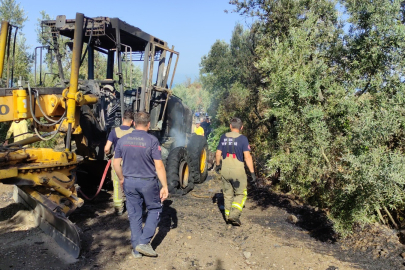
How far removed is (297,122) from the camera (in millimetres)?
4984

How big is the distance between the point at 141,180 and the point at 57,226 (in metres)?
1.32

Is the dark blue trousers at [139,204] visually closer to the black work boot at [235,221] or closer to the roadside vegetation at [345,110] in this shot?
the black work boot at [235,221]

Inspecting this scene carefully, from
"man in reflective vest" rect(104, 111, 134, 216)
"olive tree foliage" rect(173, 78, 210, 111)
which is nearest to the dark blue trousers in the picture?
"man in reflective vest" rect(104, 111, 134, 216)

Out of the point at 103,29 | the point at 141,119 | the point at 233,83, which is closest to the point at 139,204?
the point at 141,119

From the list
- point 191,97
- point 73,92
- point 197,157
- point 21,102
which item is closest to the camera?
point 21,102

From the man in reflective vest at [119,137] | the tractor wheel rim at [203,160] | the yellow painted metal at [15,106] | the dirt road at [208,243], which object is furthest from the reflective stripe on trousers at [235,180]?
the tractor wheel rim at [203,160]

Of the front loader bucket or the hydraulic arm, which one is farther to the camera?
the hydraulic arm

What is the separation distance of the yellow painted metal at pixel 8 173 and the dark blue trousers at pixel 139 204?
4.60 ft

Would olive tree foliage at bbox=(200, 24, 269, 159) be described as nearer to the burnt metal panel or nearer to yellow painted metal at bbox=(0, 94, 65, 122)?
the burnt metal panel

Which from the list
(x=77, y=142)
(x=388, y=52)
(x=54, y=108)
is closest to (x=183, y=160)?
(x=77, y=142)

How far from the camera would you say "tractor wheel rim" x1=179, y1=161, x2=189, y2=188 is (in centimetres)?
755

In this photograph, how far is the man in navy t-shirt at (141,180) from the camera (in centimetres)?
411

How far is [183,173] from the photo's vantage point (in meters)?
7.85

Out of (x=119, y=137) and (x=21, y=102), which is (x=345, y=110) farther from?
(x=21, y=102)
